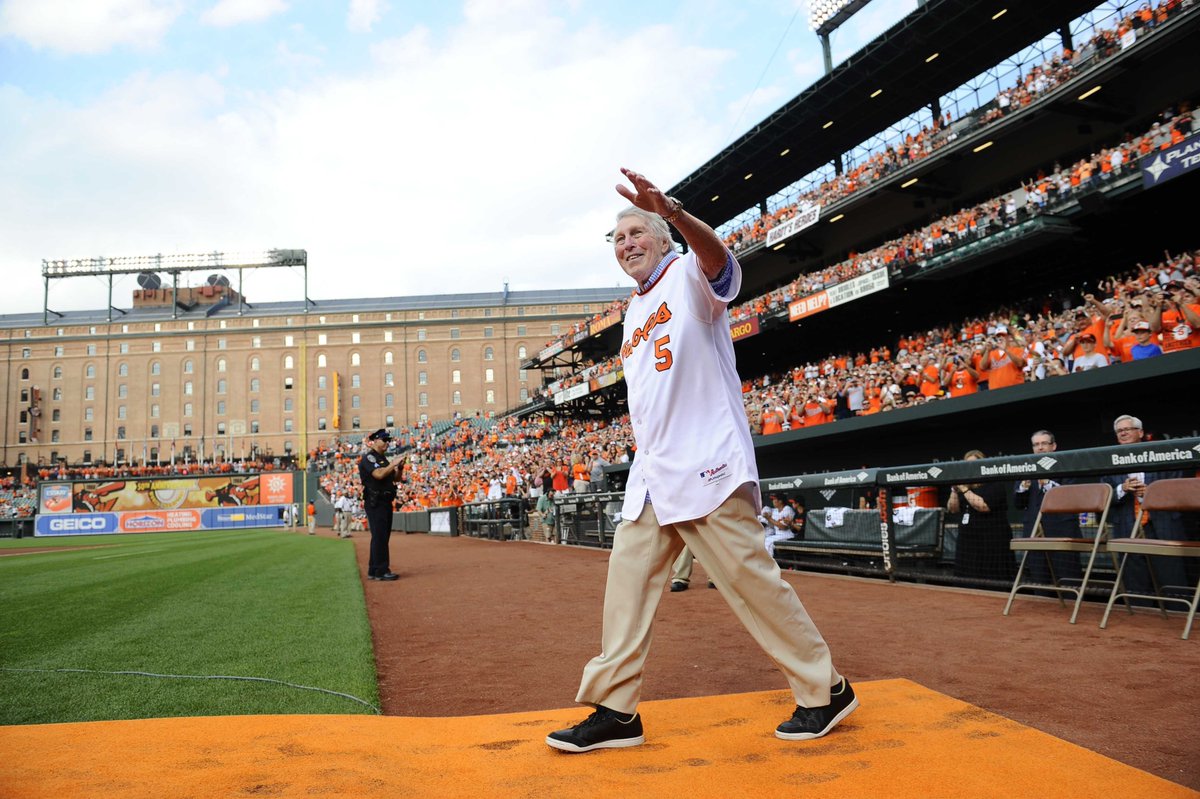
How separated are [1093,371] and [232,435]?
87.3 meters

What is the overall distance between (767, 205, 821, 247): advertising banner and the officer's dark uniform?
2137 centimetres

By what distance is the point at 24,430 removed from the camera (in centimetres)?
8200

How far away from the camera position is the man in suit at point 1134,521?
6004 millimetres

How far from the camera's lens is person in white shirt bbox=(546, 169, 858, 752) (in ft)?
9.16

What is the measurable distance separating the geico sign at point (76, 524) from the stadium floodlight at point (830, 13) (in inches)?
1856

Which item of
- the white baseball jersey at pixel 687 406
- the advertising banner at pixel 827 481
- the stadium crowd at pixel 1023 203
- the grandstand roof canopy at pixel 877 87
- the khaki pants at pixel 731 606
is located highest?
the grandstand roof canopy at pixel 877 87

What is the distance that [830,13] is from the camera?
2988cm

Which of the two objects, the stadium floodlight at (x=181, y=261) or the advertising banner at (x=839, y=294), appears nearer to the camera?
the advertising banner at (x=839, y=294)

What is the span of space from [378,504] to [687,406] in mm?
8050

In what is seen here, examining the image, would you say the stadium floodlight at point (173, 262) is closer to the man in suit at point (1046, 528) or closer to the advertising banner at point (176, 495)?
the advertising banner at point (176, 495)

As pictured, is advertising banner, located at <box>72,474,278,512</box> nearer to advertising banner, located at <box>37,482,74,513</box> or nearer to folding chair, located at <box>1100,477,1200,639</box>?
advertising banner, located at <box>37,482,74,513</box>

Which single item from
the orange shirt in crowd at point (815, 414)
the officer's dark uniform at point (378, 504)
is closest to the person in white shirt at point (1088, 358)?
the orange shirt in crowd at point (815, 414)

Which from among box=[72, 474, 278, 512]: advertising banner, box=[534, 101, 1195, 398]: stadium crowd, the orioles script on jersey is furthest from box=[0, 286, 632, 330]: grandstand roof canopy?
the orioles script on jersey

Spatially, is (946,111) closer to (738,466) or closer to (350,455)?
(738,466)
